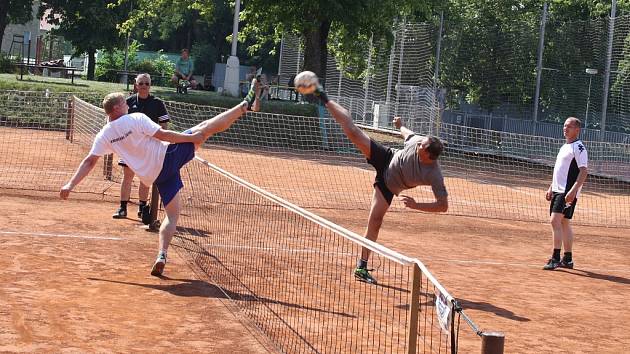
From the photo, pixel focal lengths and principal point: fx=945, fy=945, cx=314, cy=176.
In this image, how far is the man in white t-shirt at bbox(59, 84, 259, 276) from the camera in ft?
32.1

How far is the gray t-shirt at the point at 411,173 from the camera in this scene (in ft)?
32.9

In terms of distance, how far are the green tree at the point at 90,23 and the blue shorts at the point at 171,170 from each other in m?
35.9

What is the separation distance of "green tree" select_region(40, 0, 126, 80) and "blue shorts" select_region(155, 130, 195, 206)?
35.9 meters

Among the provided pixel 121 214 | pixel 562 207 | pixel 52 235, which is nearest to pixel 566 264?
pixel 562 207

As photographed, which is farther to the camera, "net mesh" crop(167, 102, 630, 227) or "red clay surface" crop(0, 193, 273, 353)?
"net mesh" crop(167, 102, 630, 227)

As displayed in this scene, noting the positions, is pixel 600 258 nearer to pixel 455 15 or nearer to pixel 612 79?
pixel 612 79

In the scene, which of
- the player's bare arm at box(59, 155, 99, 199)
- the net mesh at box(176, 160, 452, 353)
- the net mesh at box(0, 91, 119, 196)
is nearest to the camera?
the net mesh at box(176, 160, 452, 353)

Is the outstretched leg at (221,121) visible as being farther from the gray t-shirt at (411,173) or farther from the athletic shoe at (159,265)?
the gray t-shirt at (411,173)

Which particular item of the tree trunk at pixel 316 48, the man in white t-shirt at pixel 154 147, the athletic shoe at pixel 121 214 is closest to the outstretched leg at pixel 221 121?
the man in white t-shirt at pixel 154 147

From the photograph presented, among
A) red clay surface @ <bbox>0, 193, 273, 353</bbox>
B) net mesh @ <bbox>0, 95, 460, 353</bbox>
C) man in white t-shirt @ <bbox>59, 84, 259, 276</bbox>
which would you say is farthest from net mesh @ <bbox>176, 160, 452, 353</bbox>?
man in white t-shirt @ <bbox>59, 84, 259, 276</bbox>

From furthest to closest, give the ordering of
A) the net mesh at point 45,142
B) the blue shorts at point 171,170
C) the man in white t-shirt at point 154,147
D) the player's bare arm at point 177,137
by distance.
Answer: the net mesh at point 45,142 < the blue shorts at point 171,170 < the man in white t-shirt at point 154,147 < the player's bare arm at point 177,137

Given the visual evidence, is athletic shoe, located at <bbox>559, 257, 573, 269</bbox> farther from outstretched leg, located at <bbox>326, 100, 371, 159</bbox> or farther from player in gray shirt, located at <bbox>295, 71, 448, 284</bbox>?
outstretched leg, located at <bbox>326, 100, 371, 159</bbox>

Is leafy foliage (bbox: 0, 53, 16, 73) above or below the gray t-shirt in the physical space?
above

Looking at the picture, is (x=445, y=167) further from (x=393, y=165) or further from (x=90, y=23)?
(x=90, y=23)
